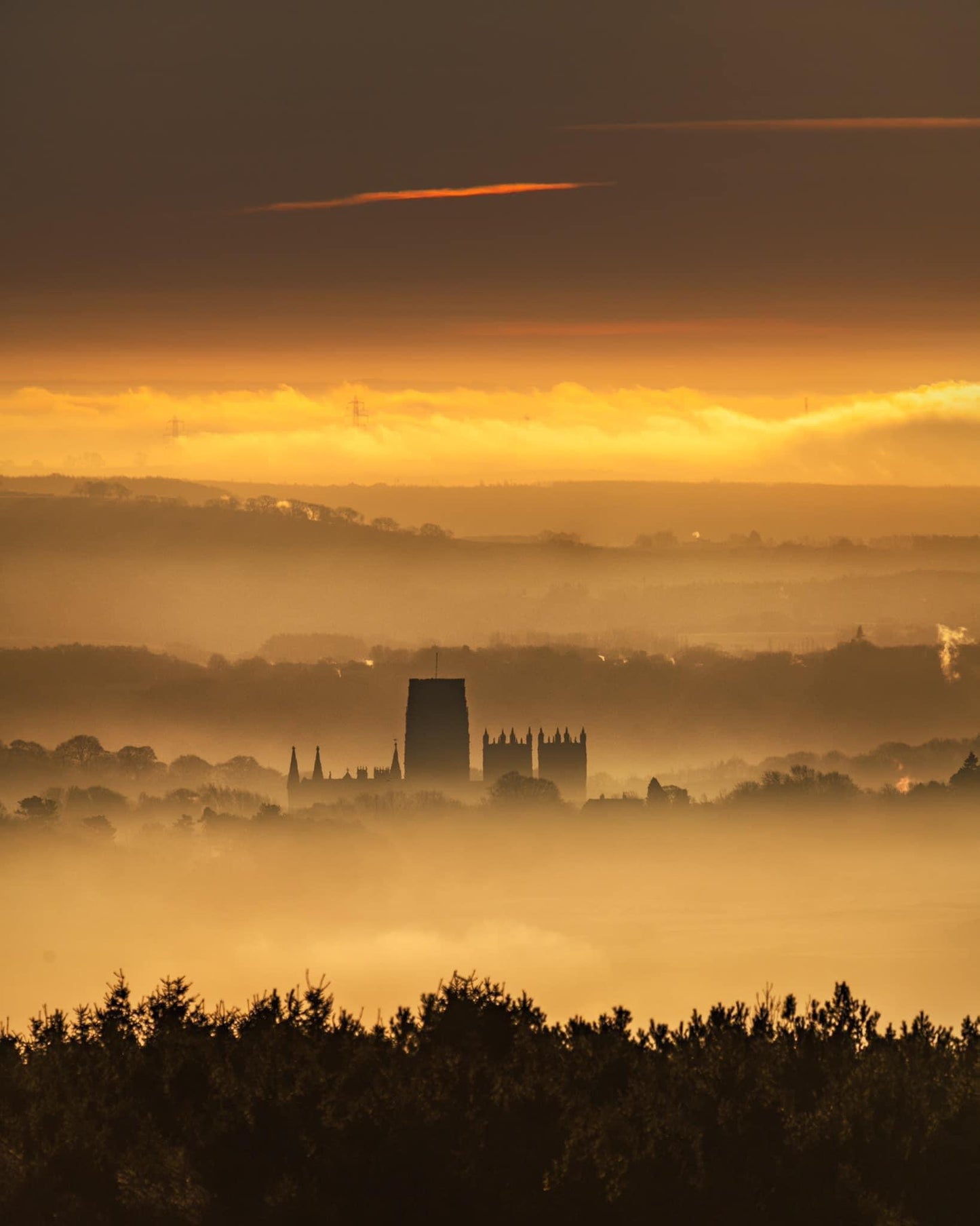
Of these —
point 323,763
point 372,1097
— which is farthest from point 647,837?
point 372,1097

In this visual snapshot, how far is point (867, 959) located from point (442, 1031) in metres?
23.3

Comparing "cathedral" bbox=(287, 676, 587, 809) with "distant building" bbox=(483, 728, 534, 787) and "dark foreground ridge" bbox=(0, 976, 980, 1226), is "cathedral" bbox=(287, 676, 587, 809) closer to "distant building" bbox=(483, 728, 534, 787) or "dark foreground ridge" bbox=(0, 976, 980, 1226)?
"distant building" bbox=(483, 728, 534, 787)

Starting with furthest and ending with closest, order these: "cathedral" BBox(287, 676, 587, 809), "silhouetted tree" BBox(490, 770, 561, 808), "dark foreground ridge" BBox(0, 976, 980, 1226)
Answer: "cathedral" BBox(287, 676, 587, 809)
"silhouetted tree" BBox(490, 770, 561, 808)
"dark foreground ridge" BBox(0, 976, 980, 1226)

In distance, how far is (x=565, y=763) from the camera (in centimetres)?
14212

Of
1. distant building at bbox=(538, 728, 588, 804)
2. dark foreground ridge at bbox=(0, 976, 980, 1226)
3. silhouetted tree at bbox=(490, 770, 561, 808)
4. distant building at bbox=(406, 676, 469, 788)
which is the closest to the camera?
dark foreground ridge at bbox=(0, 976, 980, 1226)

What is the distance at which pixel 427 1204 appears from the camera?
183 feet

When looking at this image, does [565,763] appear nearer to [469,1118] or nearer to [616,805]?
[616,805]

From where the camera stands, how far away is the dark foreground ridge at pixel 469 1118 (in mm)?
55969

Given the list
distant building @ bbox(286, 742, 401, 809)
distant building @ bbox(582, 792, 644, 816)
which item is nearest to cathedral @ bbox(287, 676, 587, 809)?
distant building @ bbox(286, 742, 401, 809)

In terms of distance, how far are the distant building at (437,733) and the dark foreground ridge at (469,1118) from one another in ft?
182

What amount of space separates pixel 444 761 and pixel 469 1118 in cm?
9580

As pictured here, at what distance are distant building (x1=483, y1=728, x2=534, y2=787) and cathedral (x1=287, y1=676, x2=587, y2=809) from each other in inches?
2.8

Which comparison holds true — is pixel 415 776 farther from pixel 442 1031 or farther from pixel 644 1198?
pixel 644 1198

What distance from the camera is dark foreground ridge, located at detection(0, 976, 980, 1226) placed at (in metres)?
56.0
